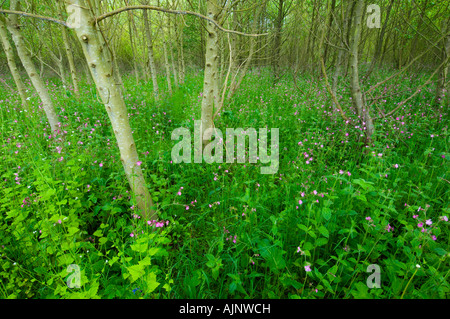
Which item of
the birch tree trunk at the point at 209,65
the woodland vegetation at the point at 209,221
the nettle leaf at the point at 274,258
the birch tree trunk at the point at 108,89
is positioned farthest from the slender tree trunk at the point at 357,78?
the birch tree trunk at the point at 108,89

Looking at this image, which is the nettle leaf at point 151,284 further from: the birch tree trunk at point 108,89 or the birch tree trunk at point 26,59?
the birch tree trunk at point 26,59

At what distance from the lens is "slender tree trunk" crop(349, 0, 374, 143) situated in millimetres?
3129

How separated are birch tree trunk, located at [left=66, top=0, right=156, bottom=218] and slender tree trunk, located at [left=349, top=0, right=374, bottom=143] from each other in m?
3.35

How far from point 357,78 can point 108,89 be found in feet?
11.7

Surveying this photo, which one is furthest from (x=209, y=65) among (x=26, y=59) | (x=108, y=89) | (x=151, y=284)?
(x=26, y=59)

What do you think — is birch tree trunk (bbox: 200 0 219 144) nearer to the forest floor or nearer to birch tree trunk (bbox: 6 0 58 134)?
the forest floor

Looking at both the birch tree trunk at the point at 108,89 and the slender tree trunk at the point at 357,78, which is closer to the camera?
the birch tree trunk at the point at 108,89

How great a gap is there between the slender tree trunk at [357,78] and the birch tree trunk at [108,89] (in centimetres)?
335

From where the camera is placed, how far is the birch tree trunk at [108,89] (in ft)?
5.18

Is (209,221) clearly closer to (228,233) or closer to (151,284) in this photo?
(228,233)

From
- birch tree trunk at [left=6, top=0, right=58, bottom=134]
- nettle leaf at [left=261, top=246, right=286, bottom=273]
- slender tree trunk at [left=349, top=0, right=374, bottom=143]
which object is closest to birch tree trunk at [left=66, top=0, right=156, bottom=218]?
nettle leaf at [left=261, top=246, right=286, bottom=273]
